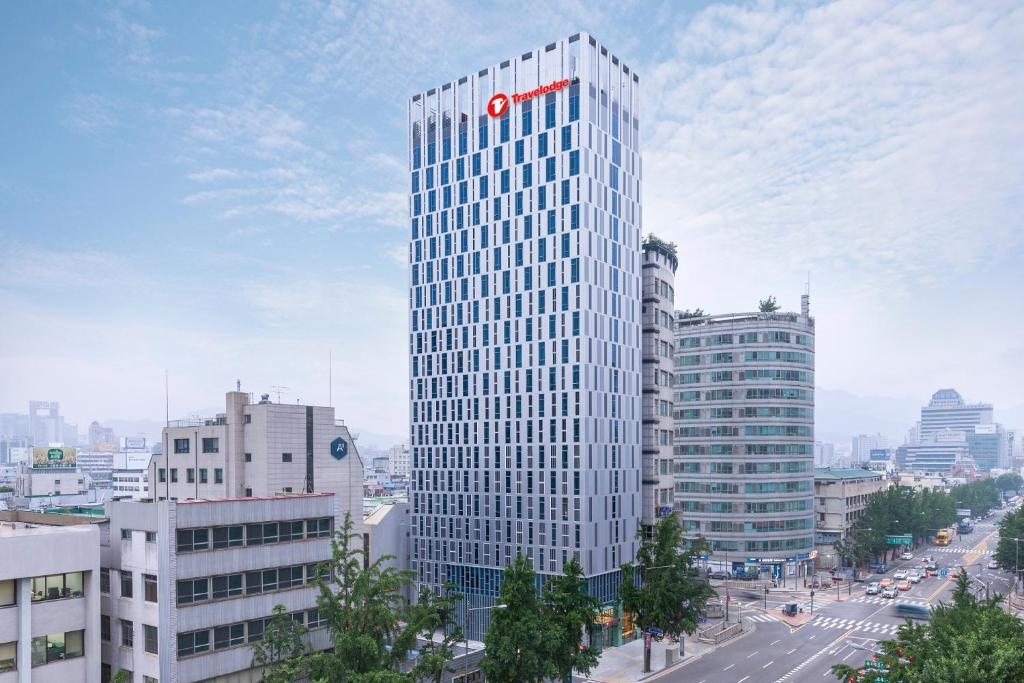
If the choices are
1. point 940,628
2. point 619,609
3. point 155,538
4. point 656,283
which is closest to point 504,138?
point 656,283

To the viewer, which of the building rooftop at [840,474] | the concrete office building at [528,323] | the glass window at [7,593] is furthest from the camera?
the building rooftop at [840,474]

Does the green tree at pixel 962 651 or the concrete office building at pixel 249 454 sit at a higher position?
the concrete office building at pixel 249 454

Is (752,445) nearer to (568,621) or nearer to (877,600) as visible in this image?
(877,600)

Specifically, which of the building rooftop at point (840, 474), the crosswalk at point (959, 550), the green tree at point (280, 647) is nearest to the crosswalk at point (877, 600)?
the building rooftop at point (840, 474)

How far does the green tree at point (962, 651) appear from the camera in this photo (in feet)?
123

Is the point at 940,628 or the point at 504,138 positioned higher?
the point at 504,138

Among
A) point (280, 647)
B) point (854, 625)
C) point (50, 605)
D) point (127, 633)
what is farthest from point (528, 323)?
point (50, 605)

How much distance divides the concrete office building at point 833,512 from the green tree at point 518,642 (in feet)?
355

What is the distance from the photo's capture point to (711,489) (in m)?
143

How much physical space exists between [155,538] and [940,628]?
5027 centimetres

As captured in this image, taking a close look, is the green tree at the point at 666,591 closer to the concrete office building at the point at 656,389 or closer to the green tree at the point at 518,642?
the green tree at the point at 518,642

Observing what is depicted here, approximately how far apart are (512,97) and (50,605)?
8118cm

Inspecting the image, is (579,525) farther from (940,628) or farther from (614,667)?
(940,628)

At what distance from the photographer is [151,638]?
49250 mm
